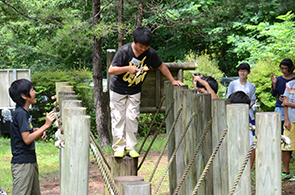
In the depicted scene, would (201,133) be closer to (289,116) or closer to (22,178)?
(22,178)

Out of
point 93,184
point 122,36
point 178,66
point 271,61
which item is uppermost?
point 122,36

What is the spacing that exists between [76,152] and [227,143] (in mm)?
1032

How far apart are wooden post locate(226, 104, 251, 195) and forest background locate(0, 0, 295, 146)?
4.83 m

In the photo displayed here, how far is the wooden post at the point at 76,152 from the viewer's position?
207 cm

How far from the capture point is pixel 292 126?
5.13 m

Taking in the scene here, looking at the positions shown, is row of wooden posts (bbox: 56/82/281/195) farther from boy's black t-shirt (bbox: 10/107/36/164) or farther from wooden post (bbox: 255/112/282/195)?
boy's black t-shirt (bbox: 10/107/36/164)

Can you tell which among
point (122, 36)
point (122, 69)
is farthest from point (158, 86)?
point (122, 36)

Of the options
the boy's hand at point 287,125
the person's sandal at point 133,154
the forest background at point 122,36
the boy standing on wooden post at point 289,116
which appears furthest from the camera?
the forest background at point 122,36

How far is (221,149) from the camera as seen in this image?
2.82 meters

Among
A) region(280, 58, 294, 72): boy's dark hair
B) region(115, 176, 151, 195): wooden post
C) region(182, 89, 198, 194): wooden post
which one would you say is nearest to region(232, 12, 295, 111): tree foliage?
region(280, 58, 294, 72): boy's dark hair

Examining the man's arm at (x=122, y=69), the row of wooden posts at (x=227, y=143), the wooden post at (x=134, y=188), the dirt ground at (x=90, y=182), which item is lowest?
the dirt ground at (x=90, y=182)

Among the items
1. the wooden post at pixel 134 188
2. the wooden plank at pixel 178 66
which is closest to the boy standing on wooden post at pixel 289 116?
the wooden plank at pixel 178 66

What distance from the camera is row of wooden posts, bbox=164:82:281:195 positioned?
2088 millimetres

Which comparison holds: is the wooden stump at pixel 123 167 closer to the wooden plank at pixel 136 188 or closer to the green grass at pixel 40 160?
the wooden plank at pixel 136 188
